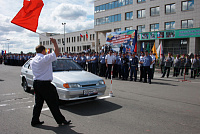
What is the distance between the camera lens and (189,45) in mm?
32719

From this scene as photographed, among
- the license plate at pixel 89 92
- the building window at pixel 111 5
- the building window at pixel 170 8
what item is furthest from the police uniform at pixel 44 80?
the building window at pixel 111 5

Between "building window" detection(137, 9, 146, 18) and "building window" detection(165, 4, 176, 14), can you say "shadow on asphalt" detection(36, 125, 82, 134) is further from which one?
"building window" detection(137, 9, 146, 18)

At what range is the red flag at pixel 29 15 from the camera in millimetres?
6202

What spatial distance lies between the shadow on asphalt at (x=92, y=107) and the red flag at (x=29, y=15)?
2902mm

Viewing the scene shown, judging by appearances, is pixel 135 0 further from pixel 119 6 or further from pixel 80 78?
pixel 80 78

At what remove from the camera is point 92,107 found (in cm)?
616

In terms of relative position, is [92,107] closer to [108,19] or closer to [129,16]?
[129,16]

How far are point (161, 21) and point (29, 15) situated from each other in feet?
113

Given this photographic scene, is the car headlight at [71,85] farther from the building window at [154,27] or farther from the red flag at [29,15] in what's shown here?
the building window at [154,27]

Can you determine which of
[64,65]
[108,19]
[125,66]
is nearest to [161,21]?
[108,19]

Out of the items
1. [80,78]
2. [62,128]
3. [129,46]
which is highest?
[129,46]

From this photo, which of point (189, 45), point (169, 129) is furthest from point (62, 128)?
point (189, 45)

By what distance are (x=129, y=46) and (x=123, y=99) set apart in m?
17.1

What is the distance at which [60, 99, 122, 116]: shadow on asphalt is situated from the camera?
5609mm
